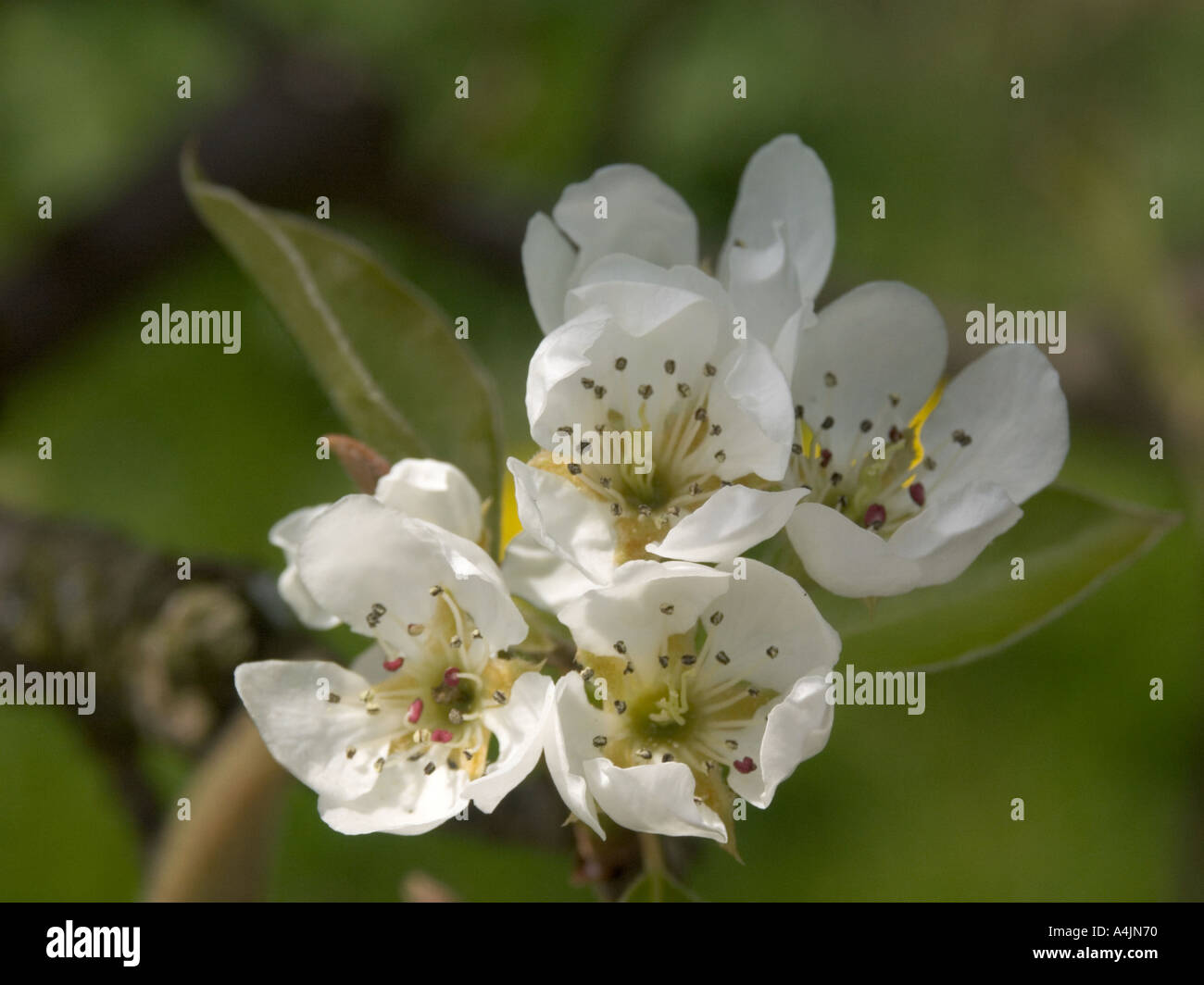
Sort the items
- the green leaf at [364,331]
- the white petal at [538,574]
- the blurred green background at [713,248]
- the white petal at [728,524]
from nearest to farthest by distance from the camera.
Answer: the white petal at [728,524] → the white petal at [538,574] → the green leaf at [364,331] → the blurred green background at [713,248]

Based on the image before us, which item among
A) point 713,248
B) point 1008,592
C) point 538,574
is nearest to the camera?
point 538,574

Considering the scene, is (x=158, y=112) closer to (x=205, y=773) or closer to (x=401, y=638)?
(x=205, y=773)

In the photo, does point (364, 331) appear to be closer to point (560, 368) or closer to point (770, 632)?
point (560, 368)

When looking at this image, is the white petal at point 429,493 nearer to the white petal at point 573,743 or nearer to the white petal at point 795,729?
the white petal at point 573,743

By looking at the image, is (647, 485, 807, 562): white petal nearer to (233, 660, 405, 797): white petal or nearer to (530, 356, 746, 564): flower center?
(530, 356, 746, 564): flower center

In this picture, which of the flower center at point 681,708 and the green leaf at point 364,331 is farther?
the green leaf at point 364,331

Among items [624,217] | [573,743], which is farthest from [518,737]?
[624,217]

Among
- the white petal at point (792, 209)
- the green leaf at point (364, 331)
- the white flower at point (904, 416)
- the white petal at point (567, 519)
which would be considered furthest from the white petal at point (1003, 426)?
the green leaf at point (364, 331)
